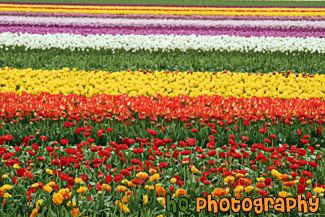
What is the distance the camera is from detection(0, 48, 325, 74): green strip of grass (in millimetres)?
10445

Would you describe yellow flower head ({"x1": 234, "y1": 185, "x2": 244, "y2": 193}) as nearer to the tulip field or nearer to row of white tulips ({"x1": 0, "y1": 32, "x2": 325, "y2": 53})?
the tulip field

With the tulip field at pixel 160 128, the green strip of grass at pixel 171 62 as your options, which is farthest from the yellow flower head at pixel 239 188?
the green strip of grass at pixel 171 62

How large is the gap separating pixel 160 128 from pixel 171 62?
18.3ft

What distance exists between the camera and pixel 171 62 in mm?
10648

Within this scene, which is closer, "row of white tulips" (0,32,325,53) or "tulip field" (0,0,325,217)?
"tulip field" (0,0,325,217)

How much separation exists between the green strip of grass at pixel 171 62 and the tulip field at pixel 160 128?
44 millimetres

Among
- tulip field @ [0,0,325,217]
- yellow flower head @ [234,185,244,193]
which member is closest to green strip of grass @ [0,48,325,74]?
tulip field @ [0,0,325,217]

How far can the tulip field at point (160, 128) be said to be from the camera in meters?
3.17

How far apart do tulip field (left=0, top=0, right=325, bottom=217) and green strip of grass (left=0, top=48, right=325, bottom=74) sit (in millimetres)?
44

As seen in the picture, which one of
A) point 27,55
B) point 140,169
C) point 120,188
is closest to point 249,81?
point 140,169

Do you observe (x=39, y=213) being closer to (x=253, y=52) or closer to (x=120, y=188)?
(x=120, y=188)

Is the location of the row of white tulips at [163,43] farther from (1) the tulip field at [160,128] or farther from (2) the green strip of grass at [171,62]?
(2) the green strip of grass at [171,62]

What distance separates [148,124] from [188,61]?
5.70m

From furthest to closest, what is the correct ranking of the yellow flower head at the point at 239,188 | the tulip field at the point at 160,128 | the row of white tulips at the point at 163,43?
the row of white tulips at the point at 163,43 → the tulip field at the point at 160,128 → the yellow flower head at the point at 239,188
